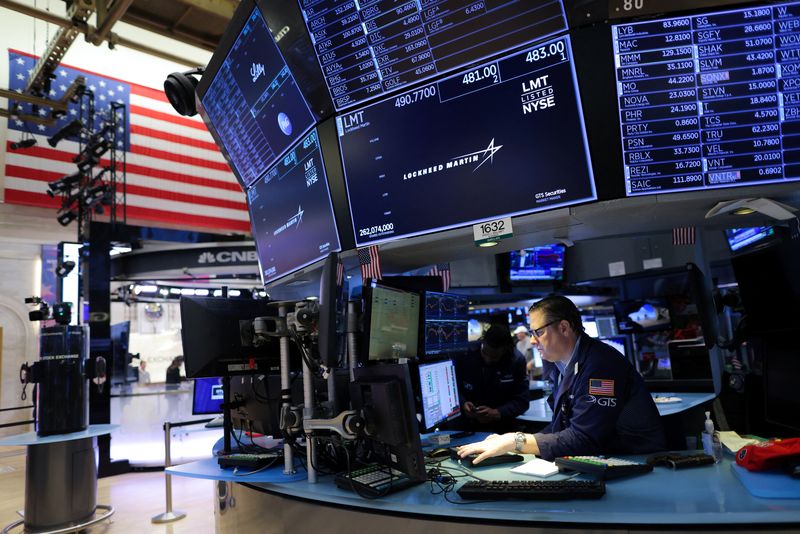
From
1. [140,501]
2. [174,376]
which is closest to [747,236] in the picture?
[140,501]

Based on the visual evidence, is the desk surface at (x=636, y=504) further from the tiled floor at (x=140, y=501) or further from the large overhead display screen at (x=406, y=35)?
the tiled floor at (x=140, y=501)

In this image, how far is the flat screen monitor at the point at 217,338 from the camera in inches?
109

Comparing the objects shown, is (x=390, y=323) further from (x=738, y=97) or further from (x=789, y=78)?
(x=789, y=78)

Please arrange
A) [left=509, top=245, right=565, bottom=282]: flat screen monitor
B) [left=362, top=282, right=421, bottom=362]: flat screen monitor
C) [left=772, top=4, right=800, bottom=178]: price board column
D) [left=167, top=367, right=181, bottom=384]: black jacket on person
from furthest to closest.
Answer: [left=167, top=367, right=181, bottom=384]: black jacket on person, [left=509, top=245, right=565, bottom=282]: flat screen monitor, [left=362, top=282, right=421, bottom=362]: flat screen monitor, [left=772, top=4, right=800, bottom=178]: price board column

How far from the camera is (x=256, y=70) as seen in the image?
3.34m

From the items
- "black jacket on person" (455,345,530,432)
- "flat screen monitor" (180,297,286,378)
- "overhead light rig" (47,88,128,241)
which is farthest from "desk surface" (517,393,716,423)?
"overhead light rig" (47,88,128,241)

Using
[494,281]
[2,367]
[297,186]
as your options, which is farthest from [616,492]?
[2,367]

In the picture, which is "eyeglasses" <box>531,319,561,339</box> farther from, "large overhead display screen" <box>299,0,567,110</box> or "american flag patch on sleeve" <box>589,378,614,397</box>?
"large overhead display screen" <box>299,0,567,110</box>

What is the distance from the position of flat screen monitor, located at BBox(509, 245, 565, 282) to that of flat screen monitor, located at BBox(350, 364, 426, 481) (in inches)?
158

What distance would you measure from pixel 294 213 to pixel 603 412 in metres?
2.18

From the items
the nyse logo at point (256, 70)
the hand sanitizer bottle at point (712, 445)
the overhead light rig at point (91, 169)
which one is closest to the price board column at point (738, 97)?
the hand sanitizer bottle at point (712, 445)

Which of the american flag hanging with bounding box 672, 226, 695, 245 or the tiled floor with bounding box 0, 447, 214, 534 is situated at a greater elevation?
the american flag hanging with bounding box 672, 226, 695, 245

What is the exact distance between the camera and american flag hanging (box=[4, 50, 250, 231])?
7852mm

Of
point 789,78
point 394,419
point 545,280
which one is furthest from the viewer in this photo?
point 545,280
